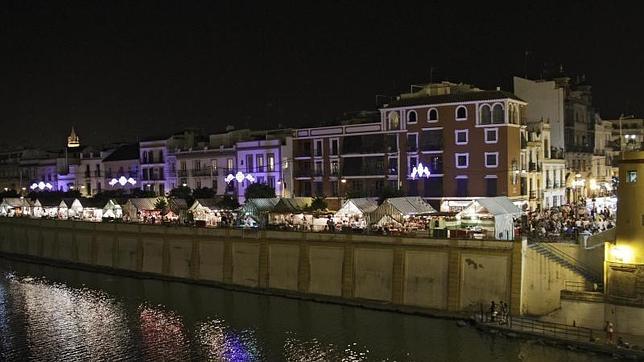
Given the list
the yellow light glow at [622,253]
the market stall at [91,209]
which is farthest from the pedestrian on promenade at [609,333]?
the market stall at [91,209]

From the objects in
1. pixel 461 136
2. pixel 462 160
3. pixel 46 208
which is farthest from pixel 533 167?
pixel 46 208

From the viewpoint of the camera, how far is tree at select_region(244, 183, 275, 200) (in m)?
76.3

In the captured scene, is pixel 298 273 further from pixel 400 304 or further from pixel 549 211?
pixel 549 211

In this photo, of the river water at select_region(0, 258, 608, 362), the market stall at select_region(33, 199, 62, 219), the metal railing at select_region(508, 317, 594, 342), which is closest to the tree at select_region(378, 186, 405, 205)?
the river water at select_region(0, 258, 608, 362)

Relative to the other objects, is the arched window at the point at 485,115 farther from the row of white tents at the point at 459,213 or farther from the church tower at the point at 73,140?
the church tower at the point at 73,140

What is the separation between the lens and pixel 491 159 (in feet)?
222

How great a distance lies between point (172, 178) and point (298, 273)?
4629cm

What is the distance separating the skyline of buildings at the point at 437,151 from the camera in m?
68.0

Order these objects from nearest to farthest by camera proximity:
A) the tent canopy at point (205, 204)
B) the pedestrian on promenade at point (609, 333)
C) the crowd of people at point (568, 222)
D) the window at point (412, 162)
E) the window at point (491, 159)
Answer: the pedestrian on promenade at point (609, 333), the crowd of people at point (568, 222), the window at point (491, 159), the window at point (412, 162), the tent canopy at point (205, 204)

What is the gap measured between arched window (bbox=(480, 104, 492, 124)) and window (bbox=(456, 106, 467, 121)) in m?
1.69

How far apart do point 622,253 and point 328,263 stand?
21.8 meters

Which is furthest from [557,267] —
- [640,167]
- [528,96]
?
[528,96]

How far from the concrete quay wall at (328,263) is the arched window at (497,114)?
22214 millimetres

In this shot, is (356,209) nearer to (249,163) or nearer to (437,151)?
(437,151)
